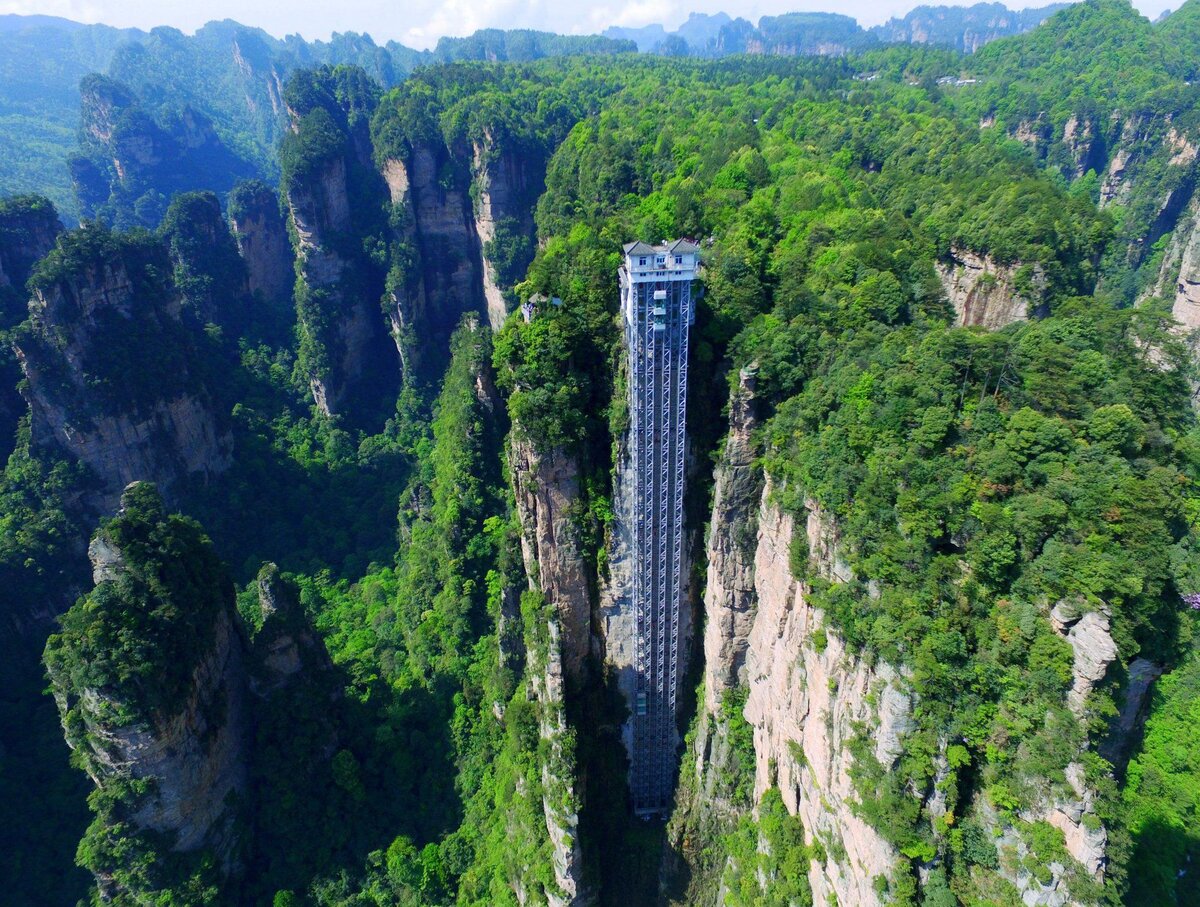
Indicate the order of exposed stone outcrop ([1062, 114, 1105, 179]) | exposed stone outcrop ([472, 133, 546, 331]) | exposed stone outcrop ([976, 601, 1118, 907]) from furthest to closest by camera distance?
exposed stone outcrop ([1062, 114, 1105, 179])
exposed stone outcrop ([472, 133, 546, 331])
exposed stone outcrop ([976, 601, 1118, 907])

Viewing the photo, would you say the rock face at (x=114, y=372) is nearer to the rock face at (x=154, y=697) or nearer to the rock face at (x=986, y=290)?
the rock face at (x=154, y=697)

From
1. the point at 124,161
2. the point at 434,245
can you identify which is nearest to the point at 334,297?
the point at 434,245

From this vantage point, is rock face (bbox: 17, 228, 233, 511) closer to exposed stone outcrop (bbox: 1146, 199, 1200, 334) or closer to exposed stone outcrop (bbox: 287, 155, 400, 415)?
exposed stone outcrop (bbox: 287, 155, 400, 415)

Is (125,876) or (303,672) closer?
(125,876)

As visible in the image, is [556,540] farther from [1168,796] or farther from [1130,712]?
[1168,796]

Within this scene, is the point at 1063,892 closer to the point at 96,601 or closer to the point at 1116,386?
the point at 1116,386

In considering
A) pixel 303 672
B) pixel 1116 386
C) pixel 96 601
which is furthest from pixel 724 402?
pixel 96 601

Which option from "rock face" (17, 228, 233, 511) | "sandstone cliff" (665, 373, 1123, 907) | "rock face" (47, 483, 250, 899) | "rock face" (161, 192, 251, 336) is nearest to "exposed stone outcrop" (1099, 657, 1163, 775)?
"sandstone cliff" (665, 373, 1123, 907)
